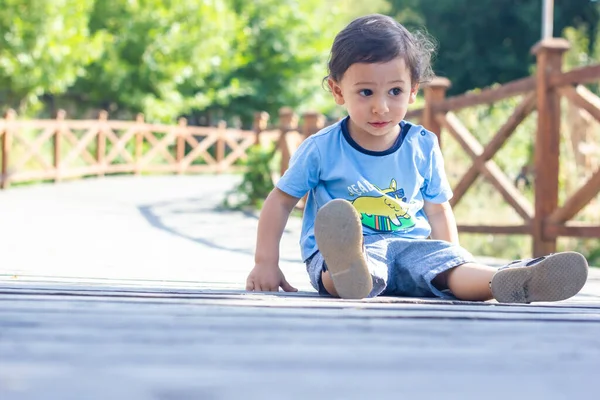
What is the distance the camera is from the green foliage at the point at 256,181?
10.7 meters

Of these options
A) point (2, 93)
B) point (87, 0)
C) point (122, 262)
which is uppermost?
point (87, 0)

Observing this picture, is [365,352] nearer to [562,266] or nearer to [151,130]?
[562,266]

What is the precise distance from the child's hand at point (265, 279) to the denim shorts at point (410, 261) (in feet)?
0.39

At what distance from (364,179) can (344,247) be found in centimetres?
53

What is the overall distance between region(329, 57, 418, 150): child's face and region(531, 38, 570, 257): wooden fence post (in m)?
2.70

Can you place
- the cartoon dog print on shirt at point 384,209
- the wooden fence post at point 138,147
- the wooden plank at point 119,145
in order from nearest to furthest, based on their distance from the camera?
the cartoon dog print on shirt at point 384,209
the wooden plank at point 119,145
the wooden fence post at point 138,147

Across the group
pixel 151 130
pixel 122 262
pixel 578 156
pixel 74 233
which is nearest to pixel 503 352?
pixel 122 262

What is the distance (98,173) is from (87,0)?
3282mm

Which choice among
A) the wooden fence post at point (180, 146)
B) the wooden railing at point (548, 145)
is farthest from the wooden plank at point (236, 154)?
the wooden railing at point (548, 145)

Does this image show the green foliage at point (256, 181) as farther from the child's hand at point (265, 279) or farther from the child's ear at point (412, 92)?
the child's hand at point (265, 279)

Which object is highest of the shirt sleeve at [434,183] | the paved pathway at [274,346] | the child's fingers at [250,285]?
the shirt sleeve at [434,183]

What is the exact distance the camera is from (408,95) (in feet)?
9.91

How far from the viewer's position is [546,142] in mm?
5566

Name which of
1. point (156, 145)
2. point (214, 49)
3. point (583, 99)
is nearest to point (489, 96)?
point (583, 99)
